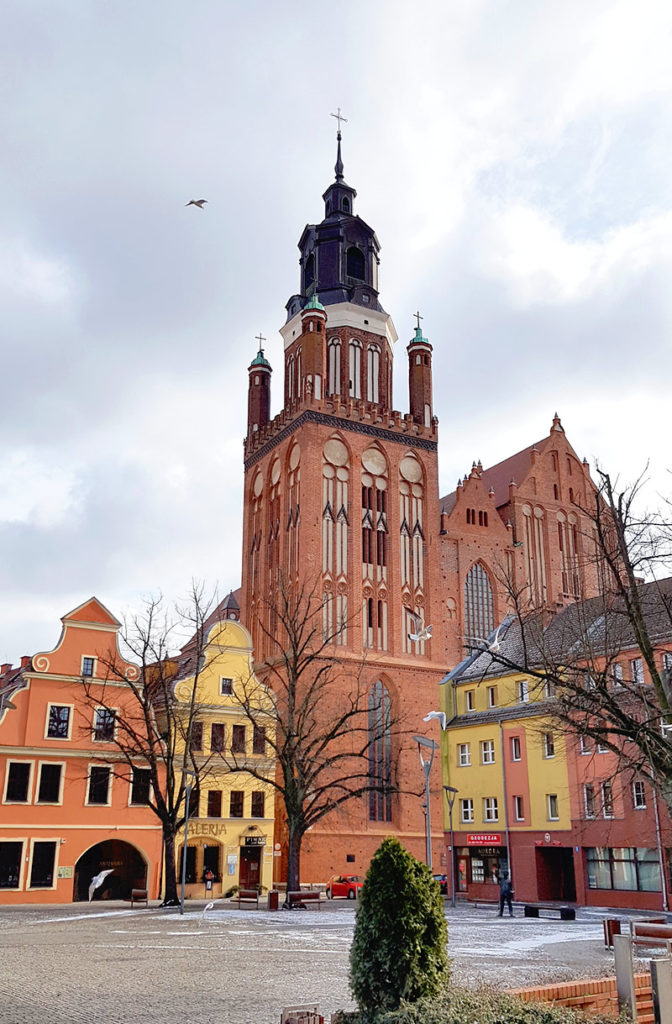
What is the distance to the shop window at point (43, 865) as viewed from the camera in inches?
1441

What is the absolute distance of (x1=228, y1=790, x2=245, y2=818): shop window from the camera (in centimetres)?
4356

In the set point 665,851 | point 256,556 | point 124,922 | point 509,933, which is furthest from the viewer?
point 256,556

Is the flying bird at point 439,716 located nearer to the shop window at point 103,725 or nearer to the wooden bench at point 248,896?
the wooden bench at point 248,896

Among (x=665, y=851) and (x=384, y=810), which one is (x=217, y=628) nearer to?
(x=384, y=810)

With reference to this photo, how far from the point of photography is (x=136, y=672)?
4109 centimetres

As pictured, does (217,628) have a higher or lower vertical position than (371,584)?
lower

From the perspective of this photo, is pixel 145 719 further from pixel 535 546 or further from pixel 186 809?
pixel 535 546

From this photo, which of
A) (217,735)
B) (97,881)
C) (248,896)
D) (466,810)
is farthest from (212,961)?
(466,810)

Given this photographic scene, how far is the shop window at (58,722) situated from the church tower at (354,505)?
14.1 meters

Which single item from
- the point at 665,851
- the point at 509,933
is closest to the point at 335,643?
the point at 665,851

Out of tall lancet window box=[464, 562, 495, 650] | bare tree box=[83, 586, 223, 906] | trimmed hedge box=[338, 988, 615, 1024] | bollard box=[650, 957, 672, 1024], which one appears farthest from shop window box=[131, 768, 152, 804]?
→ bollard box=[650, 957, 672, 1024]

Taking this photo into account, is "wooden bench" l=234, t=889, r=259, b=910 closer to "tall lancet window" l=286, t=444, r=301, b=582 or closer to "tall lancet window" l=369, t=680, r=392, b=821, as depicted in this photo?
"tall lancet window" l=369, t=680, r=392, b=821

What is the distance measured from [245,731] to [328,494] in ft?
52.8

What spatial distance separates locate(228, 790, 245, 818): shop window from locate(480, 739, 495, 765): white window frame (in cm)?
1122
